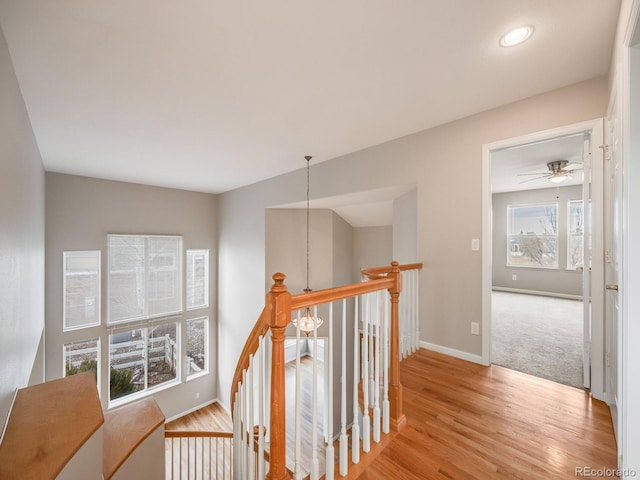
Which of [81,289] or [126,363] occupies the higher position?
[81,289]

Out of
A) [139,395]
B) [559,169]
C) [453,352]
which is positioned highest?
[559,169]

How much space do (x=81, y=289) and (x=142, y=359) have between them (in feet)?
6.29

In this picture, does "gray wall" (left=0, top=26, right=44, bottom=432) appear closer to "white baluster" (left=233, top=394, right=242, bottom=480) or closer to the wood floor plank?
"white baluster" (left=233, top=394, right=242, bottom=480)

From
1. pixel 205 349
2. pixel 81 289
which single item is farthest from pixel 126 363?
pixel 81 289

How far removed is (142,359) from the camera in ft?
19.3

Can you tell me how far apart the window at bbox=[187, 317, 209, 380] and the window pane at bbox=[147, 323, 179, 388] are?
1.07 feet

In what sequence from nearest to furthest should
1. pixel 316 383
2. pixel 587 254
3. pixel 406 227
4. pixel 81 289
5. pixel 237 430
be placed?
1. pixel 316 383
2. pixel 237 430
3. pixel 587 254
4. pixel 406 227
5. pixel 81 289

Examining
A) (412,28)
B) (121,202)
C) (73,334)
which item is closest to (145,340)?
(73,334)

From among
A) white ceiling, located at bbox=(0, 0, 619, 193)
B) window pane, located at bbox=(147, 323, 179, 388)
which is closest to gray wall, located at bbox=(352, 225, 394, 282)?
white ceiling, located at bbox=(0, 0, 619, 193)

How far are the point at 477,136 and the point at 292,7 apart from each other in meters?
2.10

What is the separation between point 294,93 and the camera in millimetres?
2398

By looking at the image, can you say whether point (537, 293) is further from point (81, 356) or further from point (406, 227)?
point (81, 356)

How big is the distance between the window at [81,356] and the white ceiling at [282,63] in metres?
3.85

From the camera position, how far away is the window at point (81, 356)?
4988 mm
